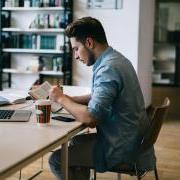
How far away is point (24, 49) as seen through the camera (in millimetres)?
6156

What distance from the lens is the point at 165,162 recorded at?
3.78 metres

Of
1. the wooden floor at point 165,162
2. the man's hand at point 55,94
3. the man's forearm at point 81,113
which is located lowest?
the wooden floor at point 165,162

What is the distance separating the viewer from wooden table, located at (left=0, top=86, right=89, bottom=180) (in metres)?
A: 1.43

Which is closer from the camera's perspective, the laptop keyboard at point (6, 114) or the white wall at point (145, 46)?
the laptop keyboard at point (6, 114)

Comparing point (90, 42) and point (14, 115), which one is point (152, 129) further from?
point (14, 115)

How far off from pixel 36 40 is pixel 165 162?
319cm

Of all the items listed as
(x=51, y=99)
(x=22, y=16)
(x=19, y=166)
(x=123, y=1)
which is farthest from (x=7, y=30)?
(x=19, y=166)

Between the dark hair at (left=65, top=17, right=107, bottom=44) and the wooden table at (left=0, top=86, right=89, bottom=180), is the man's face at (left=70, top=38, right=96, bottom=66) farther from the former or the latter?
the wooden table at (left=0, top=86, right=89, bottom=180)

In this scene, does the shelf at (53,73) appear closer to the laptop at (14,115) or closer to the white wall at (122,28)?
the white wall at (122,28)

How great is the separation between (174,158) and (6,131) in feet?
8.02

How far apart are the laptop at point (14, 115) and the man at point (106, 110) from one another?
189 millimetres

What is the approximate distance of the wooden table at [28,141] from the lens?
143 cm

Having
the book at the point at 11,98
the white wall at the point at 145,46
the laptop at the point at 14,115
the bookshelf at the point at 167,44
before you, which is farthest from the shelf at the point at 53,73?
the bookshelf at the point at 167,44

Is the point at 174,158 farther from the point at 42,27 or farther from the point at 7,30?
the point at 7,30
